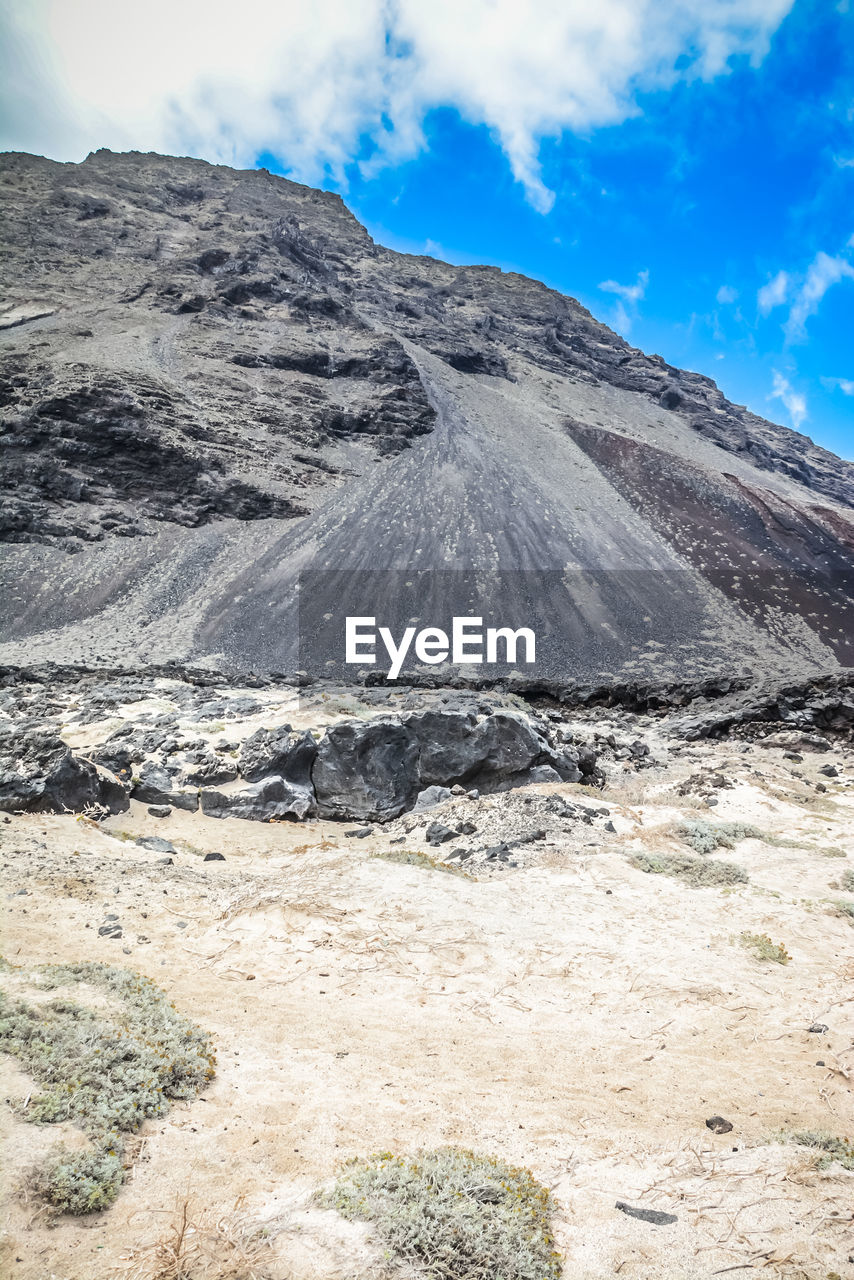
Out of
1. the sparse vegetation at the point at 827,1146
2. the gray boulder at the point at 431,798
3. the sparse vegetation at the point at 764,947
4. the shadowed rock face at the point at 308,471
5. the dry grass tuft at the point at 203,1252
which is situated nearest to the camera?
the dry grass tuft at the point at 203,1252

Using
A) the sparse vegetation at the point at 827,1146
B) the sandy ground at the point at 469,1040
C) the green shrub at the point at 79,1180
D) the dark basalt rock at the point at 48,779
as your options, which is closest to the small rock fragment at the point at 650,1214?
the sandy ground at the point at 469,1040

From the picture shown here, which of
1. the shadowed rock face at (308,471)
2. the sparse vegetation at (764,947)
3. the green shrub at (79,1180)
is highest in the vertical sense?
the shadowed rock face at (308,471)

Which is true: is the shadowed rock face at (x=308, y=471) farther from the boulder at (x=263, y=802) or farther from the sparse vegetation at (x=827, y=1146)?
the sparse vegetation at (x=827, y=1146)

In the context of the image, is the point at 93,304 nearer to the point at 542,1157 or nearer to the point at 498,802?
the point at 498,802

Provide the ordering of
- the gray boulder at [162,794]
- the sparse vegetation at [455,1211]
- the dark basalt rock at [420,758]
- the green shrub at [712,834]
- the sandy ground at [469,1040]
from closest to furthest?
the sparse vegetation at [455,1211] → the sandy ground at [469,1040] → the green shrub at [712,834] → the gray boulder at [162,794] → the dark basalt rock at [420,758]

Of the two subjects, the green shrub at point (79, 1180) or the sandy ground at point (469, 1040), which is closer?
the green shrub at point (79, 1180)

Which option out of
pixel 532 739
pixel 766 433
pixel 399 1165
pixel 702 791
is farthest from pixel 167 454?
pixel 766 433

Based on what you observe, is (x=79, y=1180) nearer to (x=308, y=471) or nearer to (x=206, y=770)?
(x=206, y=770)

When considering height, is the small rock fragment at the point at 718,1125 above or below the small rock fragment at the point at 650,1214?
below
